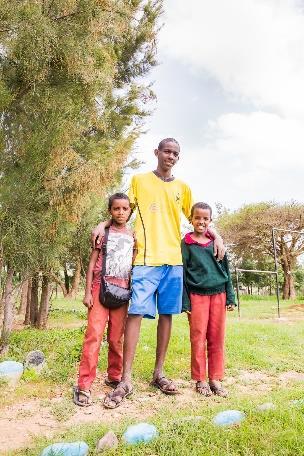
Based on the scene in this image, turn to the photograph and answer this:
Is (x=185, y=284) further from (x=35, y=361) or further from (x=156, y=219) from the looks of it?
(x=35, y=361)

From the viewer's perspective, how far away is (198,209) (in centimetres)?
389

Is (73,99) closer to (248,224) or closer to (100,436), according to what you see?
(100,436)

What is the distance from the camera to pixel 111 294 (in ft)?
11.7

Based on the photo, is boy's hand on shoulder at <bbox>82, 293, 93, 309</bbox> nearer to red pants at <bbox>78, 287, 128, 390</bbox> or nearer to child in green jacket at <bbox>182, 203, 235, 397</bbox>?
red pants at <bbox>78, 287, 128, 390</bbox>

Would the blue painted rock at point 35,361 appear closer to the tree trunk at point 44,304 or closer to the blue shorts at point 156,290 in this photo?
the blue shorts at point 156,290

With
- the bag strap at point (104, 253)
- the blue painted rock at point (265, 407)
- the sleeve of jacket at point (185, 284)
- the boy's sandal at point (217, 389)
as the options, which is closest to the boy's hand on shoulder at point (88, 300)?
the bag strap at point (104, 253)

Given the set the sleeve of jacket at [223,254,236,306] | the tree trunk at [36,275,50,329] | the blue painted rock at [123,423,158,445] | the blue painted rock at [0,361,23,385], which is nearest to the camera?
the blue painted rock at [123,423,158,445]

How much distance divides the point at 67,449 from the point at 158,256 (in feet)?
5.25

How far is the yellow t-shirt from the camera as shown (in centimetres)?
360

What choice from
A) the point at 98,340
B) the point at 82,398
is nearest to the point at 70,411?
the point at 82,398

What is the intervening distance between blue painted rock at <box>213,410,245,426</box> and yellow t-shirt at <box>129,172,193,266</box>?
1.25 m

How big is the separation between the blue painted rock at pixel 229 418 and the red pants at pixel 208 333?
43.1 inches

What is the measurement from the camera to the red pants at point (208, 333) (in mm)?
3766

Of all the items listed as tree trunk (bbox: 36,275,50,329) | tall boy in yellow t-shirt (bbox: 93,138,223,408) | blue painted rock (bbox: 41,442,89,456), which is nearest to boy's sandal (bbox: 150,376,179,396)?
tall boy in yellow t-shirt (bbox: 93,138,223,408)
